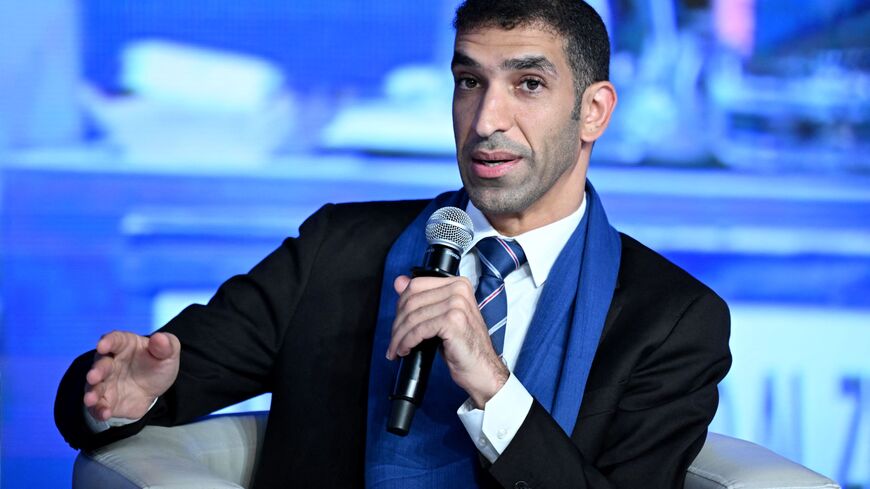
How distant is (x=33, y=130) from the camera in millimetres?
2943

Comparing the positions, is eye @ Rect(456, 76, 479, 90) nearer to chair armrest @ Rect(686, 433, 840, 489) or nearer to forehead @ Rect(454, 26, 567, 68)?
forehead @ Rect(454, 26, 567, 68)

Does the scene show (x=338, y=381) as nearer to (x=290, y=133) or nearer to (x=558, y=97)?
(x=558, y=97)

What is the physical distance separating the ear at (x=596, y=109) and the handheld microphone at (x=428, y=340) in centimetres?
45

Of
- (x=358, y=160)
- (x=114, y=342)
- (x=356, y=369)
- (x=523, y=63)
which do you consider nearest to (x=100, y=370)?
(x=114, y=342)

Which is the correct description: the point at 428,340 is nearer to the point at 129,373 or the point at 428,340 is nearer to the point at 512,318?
the point at 512,318

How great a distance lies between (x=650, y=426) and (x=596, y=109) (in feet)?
1.91

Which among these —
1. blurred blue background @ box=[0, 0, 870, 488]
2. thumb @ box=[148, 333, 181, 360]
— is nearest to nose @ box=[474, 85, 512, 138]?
thumb @ box=[148, 333, 181, 360]

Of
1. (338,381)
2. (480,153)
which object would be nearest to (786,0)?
(480,153)

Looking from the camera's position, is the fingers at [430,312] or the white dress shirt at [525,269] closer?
the fingers at [430,312]

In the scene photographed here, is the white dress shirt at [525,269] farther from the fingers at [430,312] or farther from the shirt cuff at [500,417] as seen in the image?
the fingers at [430,312]

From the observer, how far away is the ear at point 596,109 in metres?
2.00

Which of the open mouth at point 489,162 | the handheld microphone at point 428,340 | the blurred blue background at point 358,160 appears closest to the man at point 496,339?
the open mouth at point 489,162

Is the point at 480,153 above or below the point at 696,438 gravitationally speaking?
above

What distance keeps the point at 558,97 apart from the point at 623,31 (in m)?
1.27
